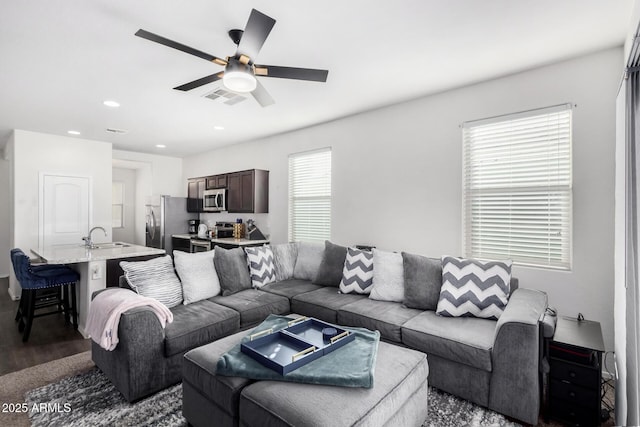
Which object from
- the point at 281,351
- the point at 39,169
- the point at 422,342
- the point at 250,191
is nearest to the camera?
the point at 281,351

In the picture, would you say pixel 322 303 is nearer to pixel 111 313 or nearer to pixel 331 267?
pixel 331 267

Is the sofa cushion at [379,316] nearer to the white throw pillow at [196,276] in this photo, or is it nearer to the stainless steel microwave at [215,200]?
the white throw pillow at [196,276]

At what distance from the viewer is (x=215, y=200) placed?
20.6 feet

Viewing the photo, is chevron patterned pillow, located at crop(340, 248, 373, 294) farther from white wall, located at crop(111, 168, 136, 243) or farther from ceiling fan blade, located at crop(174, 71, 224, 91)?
white wall, located at crop(111, 168, 136, 243)

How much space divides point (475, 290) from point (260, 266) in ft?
7.35

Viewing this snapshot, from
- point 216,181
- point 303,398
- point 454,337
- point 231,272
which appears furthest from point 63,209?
point 454,337

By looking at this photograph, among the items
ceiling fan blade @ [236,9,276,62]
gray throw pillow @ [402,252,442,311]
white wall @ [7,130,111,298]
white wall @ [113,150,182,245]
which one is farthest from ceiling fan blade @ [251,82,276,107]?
white wall @ [113,150,182,245]

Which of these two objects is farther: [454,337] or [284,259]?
[284,259]

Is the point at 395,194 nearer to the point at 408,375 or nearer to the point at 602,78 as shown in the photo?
the point at 602,78

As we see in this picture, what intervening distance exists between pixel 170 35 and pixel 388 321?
2809 millimetres

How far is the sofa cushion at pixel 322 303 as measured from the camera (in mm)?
3010

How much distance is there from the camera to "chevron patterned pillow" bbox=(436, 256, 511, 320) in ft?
8.43

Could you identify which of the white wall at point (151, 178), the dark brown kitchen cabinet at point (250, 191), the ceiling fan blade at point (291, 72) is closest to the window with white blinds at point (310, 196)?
the dark brown kitchen cabinet at point (250, 191)

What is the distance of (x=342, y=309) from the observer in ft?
9.62
